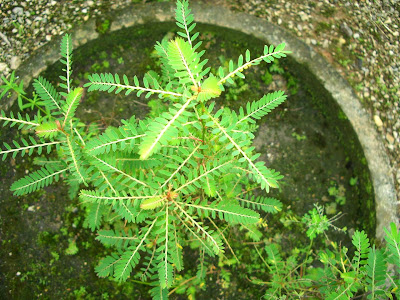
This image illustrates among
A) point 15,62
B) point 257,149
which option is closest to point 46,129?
point 15,62

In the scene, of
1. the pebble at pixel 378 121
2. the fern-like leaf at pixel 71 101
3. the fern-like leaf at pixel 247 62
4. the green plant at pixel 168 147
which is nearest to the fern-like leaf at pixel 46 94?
the green plant at pixel 168 147

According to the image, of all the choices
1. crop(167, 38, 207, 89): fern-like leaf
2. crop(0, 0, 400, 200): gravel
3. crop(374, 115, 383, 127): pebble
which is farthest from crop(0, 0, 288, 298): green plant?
crop(374, 115, 383, 127): pebble

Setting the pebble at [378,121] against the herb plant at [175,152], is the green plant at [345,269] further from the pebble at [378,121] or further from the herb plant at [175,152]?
the pebble at [378,121]

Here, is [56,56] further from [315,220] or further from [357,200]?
[357,200]

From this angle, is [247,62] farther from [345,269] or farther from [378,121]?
[378,121]

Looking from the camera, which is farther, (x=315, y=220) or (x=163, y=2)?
(x=163, y=2)

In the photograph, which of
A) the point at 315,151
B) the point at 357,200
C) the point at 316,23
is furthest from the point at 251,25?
the point at 357,200

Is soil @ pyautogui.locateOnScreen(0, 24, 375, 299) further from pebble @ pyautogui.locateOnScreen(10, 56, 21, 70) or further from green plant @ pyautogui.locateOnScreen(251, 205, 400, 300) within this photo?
green plant @ pyautogui.locateOnScreen(251, 205, 400, 300)
